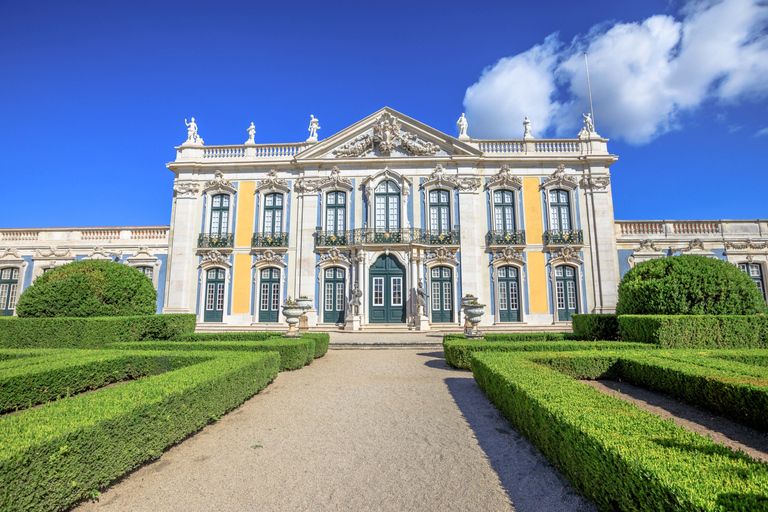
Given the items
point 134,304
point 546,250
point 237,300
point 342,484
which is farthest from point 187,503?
point 546,250

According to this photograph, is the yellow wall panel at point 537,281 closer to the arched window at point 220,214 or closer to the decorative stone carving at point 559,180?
the decorative stone carving at point 559,180

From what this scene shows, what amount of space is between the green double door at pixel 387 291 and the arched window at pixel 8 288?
1751 centimetres

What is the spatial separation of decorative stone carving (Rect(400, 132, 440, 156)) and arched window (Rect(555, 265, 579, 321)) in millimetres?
8076

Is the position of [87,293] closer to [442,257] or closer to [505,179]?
[442,257]

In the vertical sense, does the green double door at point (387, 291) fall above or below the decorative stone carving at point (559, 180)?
below

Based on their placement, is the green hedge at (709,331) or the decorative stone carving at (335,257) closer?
the green hedge at (709,331)

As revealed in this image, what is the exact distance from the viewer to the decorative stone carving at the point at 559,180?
19.0 meters

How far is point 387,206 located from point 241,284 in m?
7.90

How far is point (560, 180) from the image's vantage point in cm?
1909

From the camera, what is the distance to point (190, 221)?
19.5 metres

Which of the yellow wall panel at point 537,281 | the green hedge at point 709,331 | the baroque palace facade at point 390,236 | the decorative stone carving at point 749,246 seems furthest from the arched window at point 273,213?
the decorative stone carving at point 749,246

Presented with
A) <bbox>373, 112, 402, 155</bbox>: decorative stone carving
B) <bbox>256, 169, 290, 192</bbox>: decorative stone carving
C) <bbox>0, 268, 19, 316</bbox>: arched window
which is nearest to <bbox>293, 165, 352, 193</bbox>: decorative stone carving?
<bbox>256, 169, 290, 192</bbox>: decorative stone carving

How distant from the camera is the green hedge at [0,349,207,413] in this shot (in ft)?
17.9

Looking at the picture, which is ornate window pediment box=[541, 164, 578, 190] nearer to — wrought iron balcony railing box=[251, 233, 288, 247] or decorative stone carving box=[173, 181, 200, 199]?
wrought iron balcony railing box=[251, 233, 288, 247]
